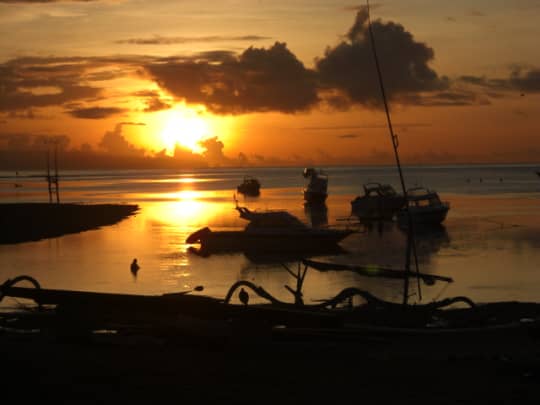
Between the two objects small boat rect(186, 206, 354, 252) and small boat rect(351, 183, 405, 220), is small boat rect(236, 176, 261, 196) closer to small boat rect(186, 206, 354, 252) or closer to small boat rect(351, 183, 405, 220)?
small boat rect(351, 183, 405, 220)

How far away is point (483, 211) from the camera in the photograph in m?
82.4

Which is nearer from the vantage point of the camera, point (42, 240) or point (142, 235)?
point (42, 240)

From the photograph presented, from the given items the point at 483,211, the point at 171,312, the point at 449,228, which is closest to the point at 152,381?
the point at 171,312

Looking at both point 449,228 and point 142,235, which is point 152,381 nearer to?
point 142,235

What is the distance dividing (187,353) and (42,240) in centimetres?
4073

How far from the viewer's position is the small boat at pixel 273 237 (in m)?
44.2

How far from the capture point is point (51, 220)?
65.7 m

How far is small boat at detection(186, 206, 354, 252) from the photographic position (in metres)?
44.2

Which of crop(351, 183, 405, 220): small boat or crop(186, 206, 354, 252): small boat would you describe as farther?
crop(351, 183, 405, 220): small boat

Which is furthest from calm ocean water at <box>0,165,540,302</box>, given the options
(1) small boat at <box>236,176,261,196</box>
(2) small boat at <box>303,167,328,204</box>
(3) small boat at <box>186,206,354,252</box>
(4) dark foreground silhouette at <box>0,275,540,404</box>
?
(1) small boat at <box>236,176,261,196</box>

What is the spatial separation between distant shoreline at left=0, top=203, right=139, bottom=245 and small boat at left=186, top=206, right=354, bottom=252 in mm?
14205

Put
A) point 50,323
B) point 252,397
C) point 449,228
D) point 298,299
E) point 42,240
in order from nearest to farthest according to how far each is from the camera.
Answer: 1. point 252,397
2. point 50,323
3. point 298,299
4. point 42,240
5. point 449,228

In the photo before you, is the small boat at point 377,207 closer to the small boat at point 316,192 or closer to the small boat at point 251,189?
the small boat at point 316,192

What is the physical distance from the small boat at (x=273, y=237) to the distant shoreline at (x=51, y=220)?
14.2m
